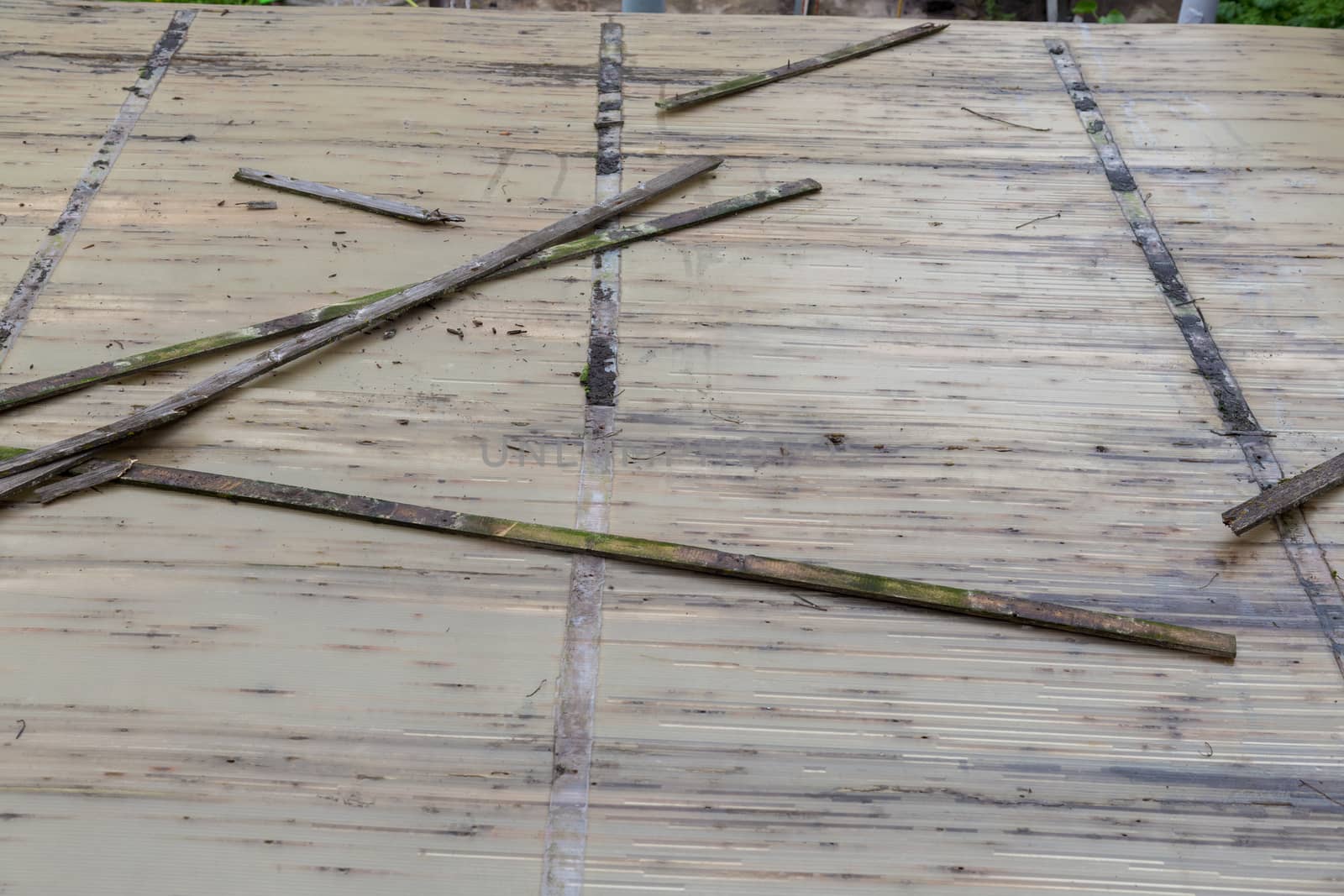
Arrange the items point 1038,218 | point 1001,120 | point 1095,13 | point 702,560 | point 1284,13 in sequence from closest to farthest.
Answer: point 702,560
point 1038,218
point 1001,120
point 1284,13
point 1095,13

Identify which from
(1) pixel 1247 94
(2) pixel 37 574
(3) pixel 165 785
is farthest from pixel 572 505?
(1) pixel 1247 94

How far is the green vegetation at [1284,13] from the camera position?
5.64 meters

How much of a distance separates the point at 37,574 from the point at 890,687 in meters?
2.16

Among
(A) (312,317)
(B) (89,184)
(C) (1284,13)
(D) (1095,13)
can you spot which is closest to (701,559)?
(A) (312,317)

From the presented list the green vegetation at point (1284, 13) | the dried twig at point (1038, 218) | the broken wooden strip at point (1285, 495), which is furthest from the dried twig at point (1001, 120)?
the green vegetation at point (1284, 13)

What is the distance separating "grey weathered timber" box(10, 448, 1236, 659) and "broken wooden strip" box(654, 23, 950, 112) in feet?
7.22

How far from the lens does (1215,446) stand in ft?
10.2

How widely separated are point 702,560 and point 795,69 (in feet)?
8.57

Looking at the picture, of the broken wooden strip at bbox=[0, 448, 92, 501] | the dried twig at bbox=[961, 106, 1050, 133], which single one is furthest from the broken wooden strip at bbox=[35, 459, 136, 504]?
the dried twig at bbox=[961, 106, 1050, 133]

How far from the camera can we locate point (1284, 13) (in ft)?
19.9

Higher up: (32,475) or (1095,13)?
(1095,13)

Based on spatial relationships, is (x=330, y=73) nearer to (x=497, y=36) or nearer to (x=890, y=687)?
(x=497, y=36)

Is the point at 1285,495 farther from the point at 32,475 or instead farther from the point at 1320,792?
the point at 32,475

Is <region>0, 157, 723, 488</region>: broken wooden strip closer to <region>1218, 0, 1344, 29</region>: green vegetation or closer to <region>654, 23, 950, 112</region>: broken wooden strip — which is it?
<region>654, 23, 950, 112</region>: broken wooden strip
